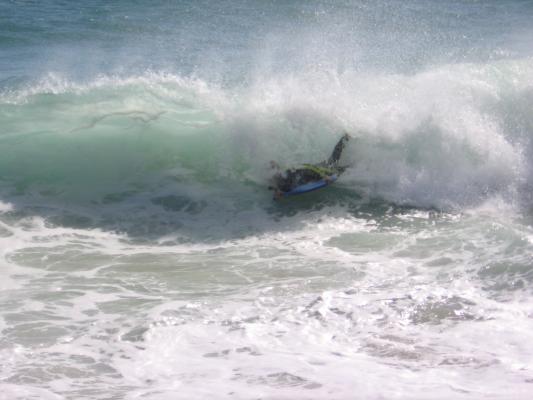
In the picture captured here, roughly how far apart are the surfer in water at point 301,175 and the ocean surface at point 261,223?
0.18 m

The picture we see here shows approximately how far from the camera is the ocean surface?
19.2 feet

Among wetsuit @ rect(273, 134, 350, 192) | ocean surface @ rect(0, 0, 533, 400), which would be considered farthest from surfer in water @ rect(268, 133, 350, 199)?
ocean surface @ rect(0, 0, 533, 400)

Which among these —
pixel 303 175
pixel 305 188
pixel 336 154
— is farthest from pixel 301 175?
pixel 336 154

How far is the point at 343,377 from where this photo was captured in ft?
17.9

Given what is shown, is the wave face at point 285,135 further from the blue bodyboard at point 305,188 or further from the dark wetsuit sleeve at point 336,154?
the blue bodyboard at point 305,188

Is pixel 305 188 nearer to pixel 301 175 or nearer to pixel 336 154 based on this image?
pixel 301 175

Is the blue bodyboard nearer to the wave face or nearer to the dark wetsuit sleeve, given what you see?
the wave face

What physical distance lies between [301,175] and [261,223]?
1.20 m

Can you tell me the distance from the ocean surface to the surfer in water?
0.60 ft

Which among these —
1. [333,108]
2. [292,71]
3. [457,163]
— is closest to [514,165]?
[457,163]

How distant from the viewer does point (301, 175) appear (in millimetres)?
11094

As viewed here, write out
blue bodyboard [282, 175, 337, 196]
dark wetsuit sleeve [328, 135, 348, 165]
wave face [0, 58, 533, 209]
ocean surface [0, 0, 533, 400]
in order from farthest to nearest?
dark wetsuit sleeve [328, 135, 348, 165] < wave face [0, 58, 533, 209] < blue bodyboard [282, 175, 337, 196] < ocean surface [0, 0, 533, 400]

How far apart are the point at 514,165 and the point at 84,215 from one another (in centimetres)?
655

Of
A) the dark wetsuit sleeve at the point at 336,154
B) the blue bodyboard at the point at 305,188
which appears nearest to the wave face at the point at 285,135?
the dark wetsuit sleeve at the point at 336,154
